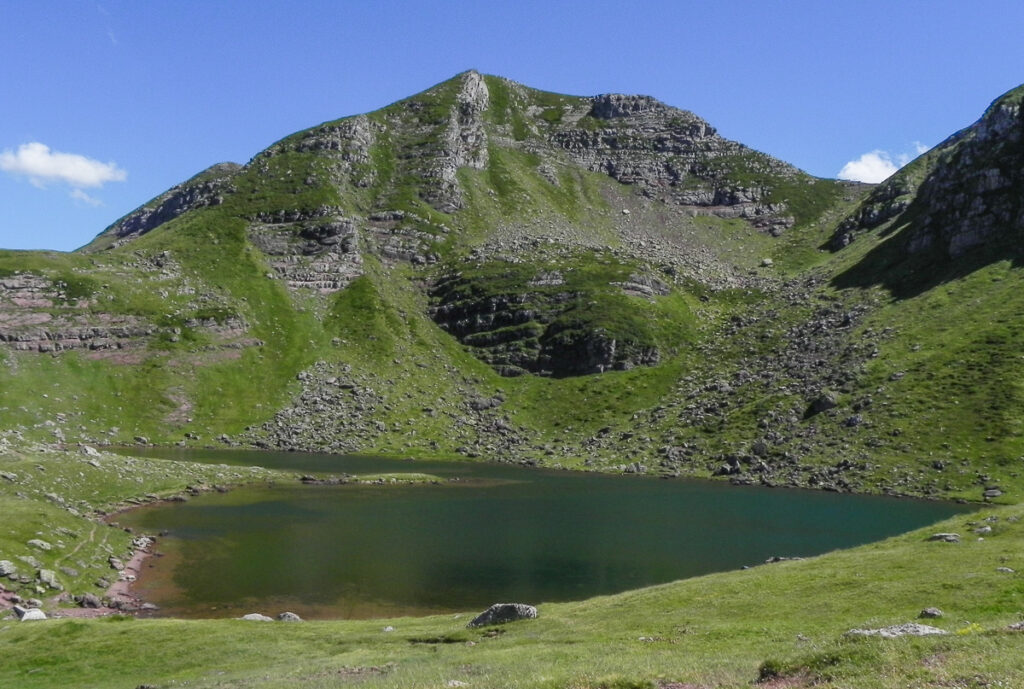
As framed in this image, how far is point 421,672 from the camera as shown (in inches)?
1048

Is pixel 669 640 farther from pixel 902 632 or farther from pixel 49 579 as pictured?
pixel 49 579

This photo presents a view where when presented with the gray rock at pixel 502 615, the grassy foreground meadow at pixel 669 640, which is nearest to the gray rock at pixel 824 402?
the grassy foreground meadow at pixel 669 640

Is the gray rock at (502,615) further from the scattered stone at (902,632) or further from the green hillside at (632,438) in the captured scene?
the scattered stone at (902,632)

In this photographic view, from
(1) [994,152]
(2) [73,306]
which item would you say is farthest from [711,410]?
(2) [73,306]

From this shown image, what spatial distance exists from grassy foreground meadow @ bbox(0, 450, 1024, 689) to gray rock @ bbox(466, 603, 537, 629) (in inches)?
53.7

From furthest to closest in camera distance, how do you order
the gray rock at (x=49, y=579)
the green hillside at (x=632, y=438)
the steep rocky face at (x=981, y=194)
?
1. the steep rocky face at (x=981, y=194)
2. the gray rock at (x=49, y=579)
3. the green hillside at (x=632, y=438)

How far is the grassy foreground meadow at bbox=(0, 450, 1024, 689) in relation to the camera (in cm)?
1977

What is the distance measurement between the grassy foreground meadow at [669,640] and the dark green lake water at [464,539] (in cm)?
1079

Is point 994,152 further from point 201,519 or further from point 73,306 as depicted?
point 73,306

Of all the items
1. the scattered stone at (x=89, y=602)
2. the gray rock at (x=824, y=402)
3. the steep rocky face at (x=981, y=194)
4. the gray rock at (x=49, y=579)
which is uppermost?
the steep rocky face at (x=981, y=194)

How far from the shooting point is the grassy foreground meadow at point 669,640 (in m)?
19.8

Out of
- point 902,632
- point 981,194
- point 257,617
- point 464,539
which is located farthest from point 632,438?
point 902,632

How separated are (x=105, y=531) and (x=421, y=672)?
49978 mm

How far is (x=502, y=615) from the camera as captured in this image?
38.5m
